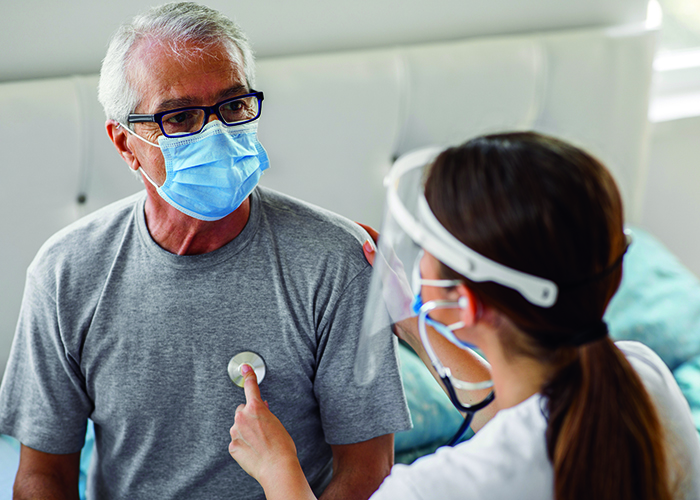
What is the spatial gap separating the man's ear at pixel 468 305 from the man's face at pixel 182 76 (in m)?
0.52

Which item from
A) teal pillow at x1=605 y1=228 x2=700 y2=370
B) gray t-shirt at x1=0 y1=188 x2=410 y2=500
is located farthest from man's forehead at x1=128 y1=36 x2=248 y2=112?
teal pillow at x1=605 y1=228 x2=700 y2=370

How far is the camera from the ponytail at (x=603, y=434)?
0.63 metres

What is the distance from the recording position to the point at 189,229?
1.07 m

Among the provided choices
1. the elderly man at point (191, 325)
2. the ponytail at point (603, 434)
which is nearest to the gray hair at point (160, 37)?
the elderly man at point (191, 325)

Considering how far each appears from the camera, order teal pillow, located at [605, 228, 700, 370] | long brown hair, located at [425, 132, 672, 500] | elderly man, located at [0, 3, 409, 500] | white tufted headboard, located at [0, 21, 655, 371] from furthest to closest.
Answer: teal pillow, located at [605, 228, 700, 370], white tufted headboard, located at [0, 21, 655, 371], elderly man, located at [0, 3, 409, 500], long brown hair, located at [425, 132, 672, 500]

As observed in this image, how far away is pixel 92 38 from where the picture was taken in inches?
58.7

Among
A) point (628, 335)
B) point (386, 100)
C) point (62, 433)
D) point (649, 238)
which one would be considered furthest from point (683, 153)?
A: point (62, 433)

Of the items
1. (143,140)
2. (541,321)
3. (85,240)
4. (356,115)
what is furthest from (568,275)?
(356,115)

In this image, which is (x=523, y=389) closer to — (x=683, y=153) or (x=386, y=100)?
(x=386, y=100)

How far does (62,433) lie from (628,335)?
137 centimetres

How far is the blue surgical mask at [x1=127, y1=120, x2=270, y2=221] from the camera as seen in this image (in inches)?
39.7

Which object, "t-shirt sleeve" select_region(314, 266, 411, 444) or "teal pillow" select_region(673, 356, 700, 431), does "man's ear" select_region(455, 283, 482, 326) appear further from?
"teal pillow" select_region(673, 356, 700, 431)

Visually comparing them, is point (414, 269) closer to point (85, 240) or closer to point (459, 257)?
point (459, 257)

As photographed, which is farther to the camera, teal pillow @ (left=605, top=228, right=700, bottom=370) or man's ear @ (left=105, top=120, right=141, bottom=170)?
teal pillow @ (left=605, top=228, right=700, bottom=370)
